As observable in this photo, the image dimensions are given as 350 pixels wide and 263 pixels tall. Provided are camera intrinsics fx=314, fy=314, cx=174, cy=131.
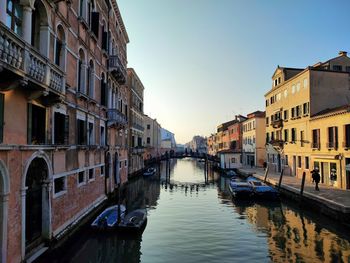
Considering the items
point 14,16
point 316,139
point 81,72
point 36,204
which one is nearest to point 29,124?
point 36,204

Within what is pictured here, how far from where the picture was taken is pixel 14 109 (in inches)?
310

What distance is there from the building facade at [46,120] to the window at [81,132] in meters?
0.05

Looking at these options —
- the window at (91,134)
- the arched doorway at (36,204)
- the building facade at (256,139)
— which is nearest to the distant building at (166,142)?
the building facade at (256,139)

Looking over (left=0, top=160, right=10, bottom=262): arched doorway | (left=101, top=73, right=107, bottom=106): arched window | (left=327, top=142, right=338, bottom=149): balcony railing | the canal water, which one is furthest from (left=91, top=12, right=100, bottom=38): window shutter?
(left=327, top=142, right=338, bottom=149): balcony railing

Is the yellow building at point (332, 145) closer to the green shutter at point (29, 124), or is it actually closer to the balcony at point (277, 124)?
the balcony at point (277, 124)

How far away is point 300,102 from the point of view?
89.5 feet

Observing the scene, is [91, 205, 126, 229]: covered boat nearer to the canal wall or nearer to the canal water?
the canal water

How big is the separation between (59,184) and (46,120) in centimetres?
262

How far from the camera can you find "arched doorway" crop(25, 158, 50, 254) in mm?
8922

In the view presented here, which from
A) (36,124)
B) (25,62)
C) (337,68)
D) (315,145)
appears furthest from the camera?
(337,68)

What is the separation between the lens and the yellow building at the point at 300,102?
2523 cm

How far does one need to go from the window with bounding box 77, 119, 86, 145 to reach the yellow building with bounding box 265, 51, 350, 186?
18.2 meters

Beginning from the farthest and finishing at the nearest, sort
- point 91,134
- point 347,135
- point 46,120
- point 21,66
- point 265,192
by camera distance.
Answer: point 265,192
point 347,135
point 91,134
point 46,120
point 21,66

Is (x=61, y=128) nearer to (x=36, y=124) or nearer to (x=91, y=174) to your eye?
(x=36, y=124)
